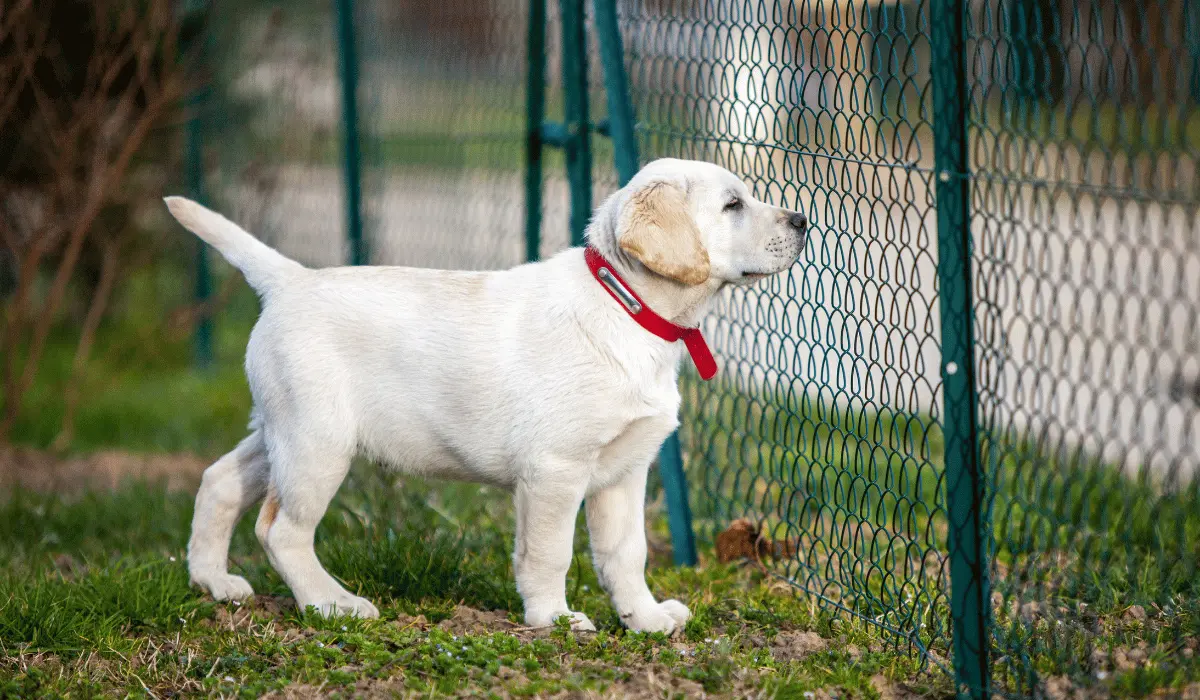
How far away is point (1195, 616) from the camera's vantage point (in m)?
3.03

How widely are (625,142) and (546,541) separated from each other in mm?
1464

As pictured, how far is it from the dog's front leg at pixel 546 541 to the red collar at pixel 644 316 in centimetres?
42

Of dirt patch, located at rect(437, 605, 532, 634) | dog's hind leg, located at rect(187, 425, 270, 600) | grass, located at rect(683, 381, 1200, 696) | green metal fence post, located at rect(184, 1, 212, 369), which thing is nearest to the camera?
grass, located at rect(683, 381, 1200, 696)

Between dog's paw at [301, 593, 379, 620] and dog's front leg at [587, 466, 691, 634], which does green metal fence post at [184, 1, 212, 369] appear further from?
dog's front leg at [587, 466, 691, 634]

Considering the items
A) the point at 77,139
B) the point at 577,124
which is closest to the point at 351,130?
the point at 77,139

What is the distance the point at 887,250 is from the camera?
4980 millimetres

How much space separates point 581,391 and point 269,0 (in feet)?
18.9

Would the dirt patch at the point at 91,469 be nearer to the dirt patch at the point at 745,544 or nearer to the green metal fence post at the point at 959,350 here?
the dirt patch at the point at 745,544

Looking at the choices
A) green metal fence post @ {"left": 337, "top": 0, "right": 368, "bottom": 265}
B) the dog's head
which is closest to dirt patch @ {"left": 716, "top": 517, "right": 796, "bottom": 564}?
the dog's head

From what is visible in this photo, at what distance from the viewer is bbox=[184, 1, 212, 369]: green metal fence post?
7109mm

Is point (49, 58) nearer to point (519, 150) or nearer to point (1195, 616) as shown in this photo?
point (519, 150)

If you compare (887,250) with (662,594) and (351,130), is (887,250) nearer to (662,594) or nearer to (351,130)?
(662,594)

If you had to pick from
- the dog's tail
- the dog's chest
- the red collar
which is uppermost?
the dog's tail

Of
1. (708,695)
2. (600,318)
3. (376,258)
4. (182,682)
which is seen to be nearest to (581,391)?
(600,318)
